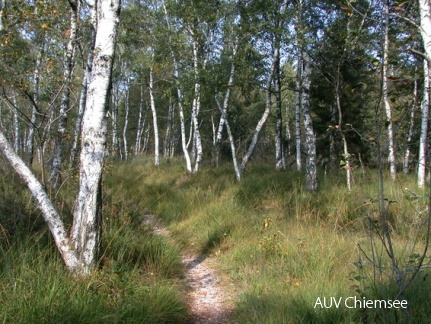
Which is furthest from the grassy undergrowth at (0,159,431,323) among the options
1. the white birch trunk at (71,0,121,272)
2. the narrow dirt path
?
the white birch trunk at (71,0,121,272)

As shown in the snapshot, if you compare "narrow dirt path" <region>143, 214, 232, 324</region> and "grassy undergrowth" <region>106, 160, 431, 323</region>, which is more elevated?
"grassy undergrowth" <region>106, 160, 431, 323</region>

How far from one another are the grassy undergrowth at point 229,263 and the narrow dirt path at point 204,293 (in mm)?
150

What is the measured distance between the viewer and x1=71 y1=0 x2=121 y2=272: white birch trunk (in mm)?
3002

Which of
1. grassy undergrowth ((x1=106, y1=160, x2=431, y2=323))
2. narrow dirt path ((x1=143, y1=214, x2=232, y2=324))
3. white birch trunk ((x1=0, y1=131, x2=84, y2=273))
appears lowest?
narrow dirt path ((x1=143, y1=214, x2=232, y2=324))

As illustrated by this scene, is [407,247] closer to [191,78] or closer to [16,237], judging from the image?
[16,237]

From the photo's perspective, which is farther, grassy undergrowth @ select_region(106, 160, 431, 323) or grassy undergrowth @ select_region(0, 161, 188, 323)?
grassy undergrowth @ select_region(106, 160, 431, 323)

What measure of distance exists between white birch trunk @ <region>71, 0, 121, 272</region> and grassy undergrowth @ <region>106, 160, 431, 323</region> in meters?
1.77

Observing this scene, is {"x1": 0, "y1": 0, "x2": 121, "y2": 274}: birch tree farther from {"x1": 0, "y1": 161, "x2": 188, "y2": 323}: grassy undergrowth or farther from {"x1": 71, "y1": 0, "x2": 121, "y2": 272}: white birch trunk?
{"x1": 0, "y1": 161, "x2": 188, "y2": 323}: grassy undergrowth

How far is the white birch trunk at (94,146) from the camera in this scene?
3002mm

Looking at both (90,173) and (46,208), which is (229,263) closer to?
(90,173)

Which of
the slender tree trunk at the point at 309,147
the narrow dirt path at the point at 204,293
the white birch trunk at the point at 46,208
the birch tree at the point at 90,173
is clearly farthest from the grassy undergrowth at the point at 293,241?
the white birch trunk at the point at 46,208

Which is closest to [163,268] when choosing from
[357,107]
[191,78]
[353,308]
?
[353,308]

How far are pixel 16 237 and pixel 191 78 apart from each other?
689 cm

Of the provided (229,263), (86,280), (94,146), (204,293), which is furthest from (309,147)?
(86,280)
